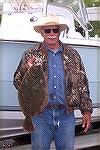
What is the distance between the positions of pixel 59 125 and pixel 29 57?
2.17 feet

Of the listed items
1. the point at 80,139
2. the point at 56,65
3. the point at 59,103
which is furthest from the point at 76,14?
the point at 80,139

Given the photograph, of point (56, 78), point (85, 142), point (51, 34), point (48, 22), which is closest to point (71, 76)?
point (56, 78)

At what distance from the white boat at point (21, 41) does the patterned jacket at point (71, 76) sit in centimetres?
14

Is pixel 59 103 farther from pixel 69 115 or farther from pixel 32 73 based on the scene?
pixel 32 73

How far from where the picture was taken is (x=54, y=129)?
2.96 meters

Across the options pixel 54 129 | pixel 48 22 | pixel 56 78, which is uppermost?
pixel 48 22

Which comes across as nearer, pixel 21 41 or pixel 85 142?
pixel 21 41

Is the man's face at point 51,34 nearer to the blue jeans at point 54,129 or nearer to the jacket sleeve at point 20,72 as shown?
the jacket sleeve at point 20,72

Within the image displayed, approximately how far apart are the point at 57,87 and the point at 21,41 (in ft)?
2.19

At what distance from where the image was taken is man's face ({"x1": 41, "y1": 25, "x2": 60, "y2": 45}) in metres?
2.94

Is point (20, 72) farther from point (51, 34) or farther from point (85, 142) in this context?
point (85, 142)

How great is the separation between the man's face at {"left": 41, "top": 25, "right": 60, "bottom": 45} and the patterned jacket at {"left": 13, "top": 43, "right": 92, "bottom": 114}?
0.24ft

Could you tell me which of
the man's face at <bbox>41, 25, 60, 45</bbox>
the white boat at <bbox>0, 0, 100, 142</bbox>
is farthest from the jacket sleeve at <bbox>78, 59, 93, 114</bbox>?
the man's face at <bbox>41, 25, 60, 45</bbox>

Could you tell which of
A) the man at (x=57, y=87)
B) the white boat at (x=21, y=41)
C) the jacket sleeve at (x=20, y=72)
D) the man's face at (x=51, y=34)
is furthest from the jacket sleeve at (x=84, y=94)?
the jacket sleeve at (x=20, y=72)
